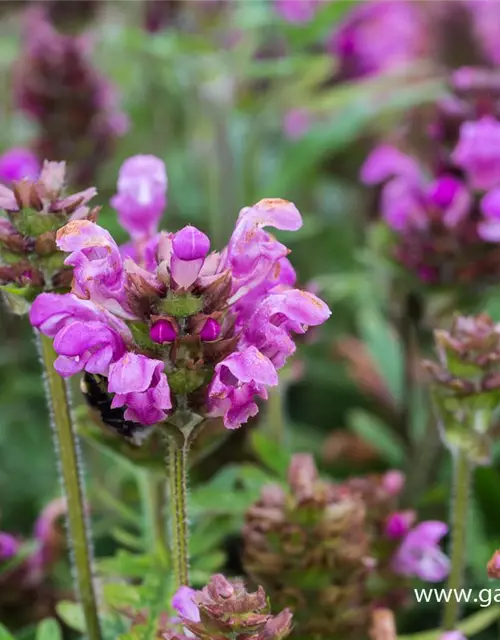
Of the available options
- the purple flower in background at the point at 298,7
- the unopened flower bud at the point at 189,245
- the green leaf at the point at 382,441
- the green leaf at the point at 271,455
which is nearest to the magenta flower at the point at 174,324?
the unopened flower bud at the point at 189,245

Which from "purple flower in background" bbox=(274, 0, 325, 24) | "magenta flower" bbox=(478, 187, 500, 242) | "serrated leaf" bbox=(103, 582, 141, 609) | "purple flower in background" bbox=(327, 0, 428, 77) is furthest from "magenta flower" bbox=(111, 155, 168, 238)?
"purple flower in background" bbox=(274, 0, 325, 24)

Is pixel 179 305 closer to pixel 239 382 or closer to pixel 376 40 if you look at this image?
pixel 239 382

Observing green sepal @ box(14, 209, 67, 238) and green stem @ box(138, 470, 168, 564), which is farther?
green stem @ box(138, 470, 168, 564)

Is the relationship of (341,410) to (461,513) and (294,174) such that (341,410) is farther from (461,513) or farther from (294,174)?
(461,513)

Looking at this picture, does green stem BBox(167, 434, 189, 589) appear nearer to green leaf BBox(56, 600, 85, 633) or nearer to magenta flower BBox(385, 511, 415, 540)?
green leaf BBox(56, 600, 85, 633)

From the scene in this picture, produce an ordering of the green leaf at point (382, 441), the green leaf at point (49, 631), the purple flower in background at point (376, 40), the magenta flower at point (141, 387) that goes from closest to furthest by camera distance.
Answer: the magenta flower at point (141, 387) < the green leaf at point (49, 631) < the green leaf at point (382, 441) < the purple flower in background at point (376, 40)

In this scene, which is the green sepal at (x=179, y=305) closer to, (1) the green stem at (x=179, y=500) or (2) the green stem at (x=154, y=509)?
(1) the green stem at (x=179, y=500)
